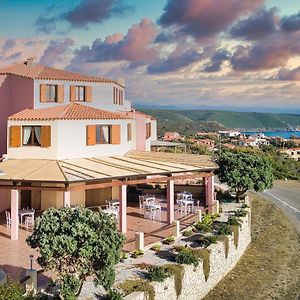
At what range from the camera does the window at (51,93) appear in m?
30.3

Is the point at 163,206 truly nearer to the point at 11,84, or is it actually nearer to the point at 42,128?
the point at 42,128

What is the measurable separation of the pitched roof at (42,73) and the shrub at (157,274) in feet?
59.4

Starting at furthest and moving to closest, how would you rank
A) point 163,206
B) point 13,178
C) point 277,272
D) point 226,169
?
point 226,169
point 163,206
point 277,272
point 13,178

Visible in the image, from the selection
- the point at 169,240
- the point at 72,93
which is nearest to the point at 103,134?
the point at 72,93

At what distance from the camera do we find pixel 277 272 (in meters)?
22.1

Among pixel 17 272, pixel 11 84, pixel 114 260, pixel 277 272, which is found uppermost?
pixel 11 84

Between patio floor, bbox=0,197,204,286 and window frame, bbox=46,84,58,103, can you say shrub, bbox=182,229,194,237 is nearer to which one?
patio floor, bbox=0,197,204,286

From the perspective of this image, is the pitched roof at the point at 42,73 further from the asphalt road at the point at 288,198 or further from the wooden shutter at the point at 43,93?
the asphalt road at the point at 288,198

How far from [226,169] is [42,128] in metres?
14.0

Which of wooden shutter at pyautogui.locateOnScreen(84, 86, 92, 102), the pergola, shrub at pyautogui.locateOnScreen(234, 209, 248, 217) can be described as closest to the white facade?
the pergola

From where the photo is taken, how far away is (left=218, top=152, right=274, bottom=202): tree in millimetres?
31547

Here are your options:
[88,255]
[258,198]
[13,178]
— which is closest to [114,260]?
[88,255]

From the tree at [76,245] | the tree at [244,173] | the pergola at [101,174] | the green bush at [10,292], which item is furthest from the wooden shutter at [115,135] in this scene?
the green bush at [10,292]

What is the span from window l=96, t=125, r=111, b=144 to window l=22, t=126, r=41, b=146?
3.55 m
